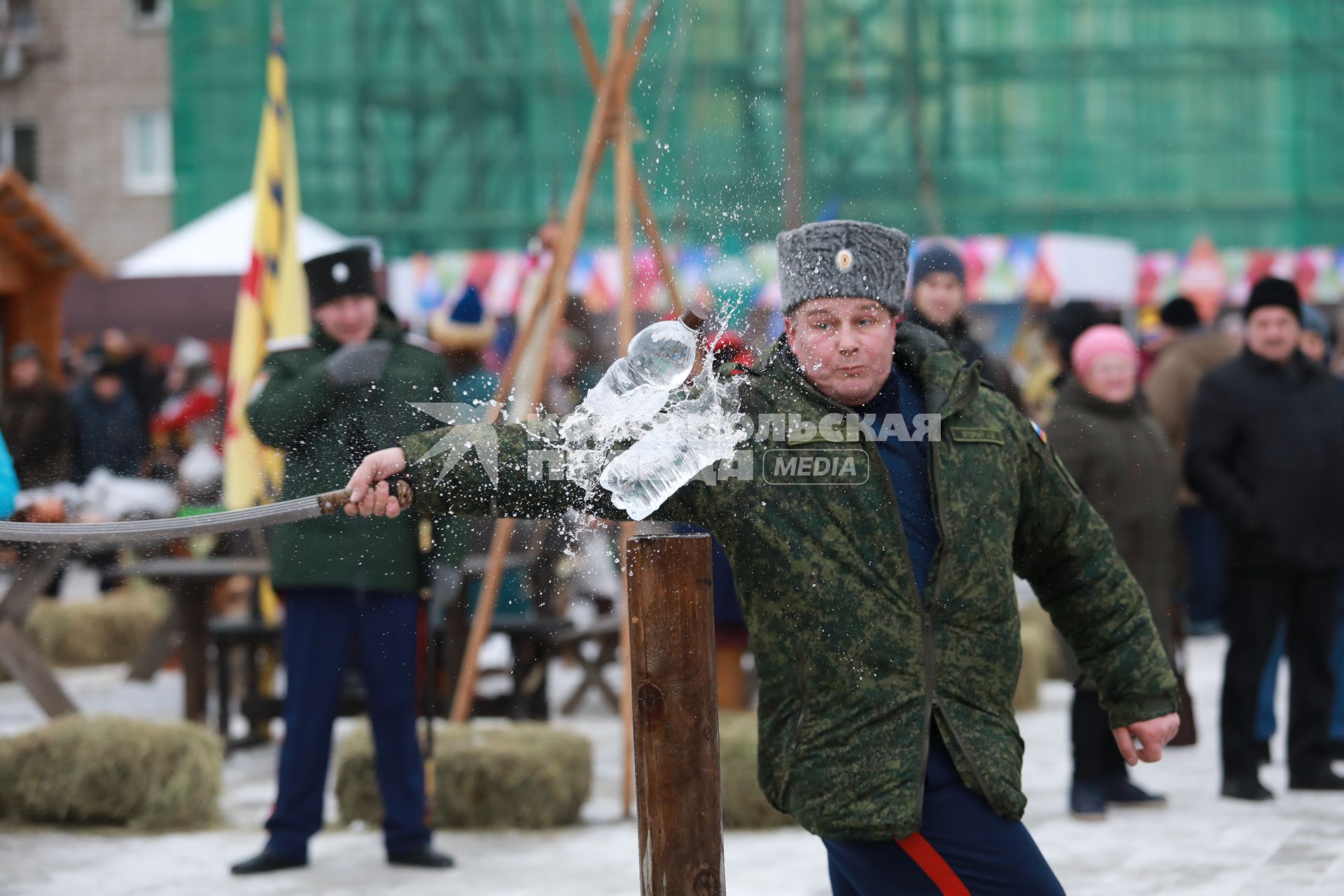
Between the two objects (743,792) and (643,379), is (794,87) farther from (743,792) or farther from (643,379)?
(643,379)

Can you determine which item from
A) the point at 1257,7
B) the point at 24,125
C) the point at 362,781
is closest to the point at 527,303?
the point at 362,781

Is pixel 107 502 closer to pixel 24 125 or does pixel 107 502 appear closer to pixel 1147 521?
pixel 1147 521

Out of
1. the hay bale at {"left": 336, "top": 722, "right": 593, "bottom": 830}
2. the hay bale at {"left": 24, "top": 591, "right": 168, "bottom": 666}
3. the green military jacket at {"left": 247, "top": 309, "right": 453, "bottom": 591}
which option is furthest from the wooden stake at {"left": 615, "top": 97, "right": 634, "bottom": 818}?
the hay bale at {"left": 24, "top": 591, "right": 168, "bottom": 666}

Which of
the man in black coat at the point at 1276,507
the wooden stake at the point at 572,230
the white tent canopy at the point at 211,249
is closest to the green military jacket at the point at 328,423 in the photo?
the wooden stake at the point at 572,230

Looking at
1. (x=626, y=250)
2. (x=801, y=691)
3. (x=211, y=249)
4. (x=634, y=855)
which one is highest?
(x=211, y=249)

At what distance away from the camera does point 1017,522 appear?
139 inches

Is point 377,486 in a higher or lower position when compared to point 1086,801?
higher

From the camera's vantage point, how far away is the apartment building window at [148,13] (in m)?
39.4

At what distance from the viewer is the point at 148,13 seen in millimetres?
39781

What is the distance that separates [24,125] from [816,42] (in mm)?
21442

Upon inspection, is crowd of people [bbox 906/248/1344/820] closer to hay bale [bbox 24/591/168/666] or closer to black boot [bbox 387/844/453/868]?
black boot [bbox 387/844/453/868]

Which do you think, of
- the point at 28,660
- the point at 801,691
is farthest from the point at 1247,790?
the point at 28,660

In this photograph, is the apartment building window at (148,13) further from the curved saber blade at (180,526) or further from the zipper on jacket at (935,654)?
the zipper on jacket at (935,654)

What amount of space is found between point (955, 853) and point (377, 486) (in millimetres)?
1238
